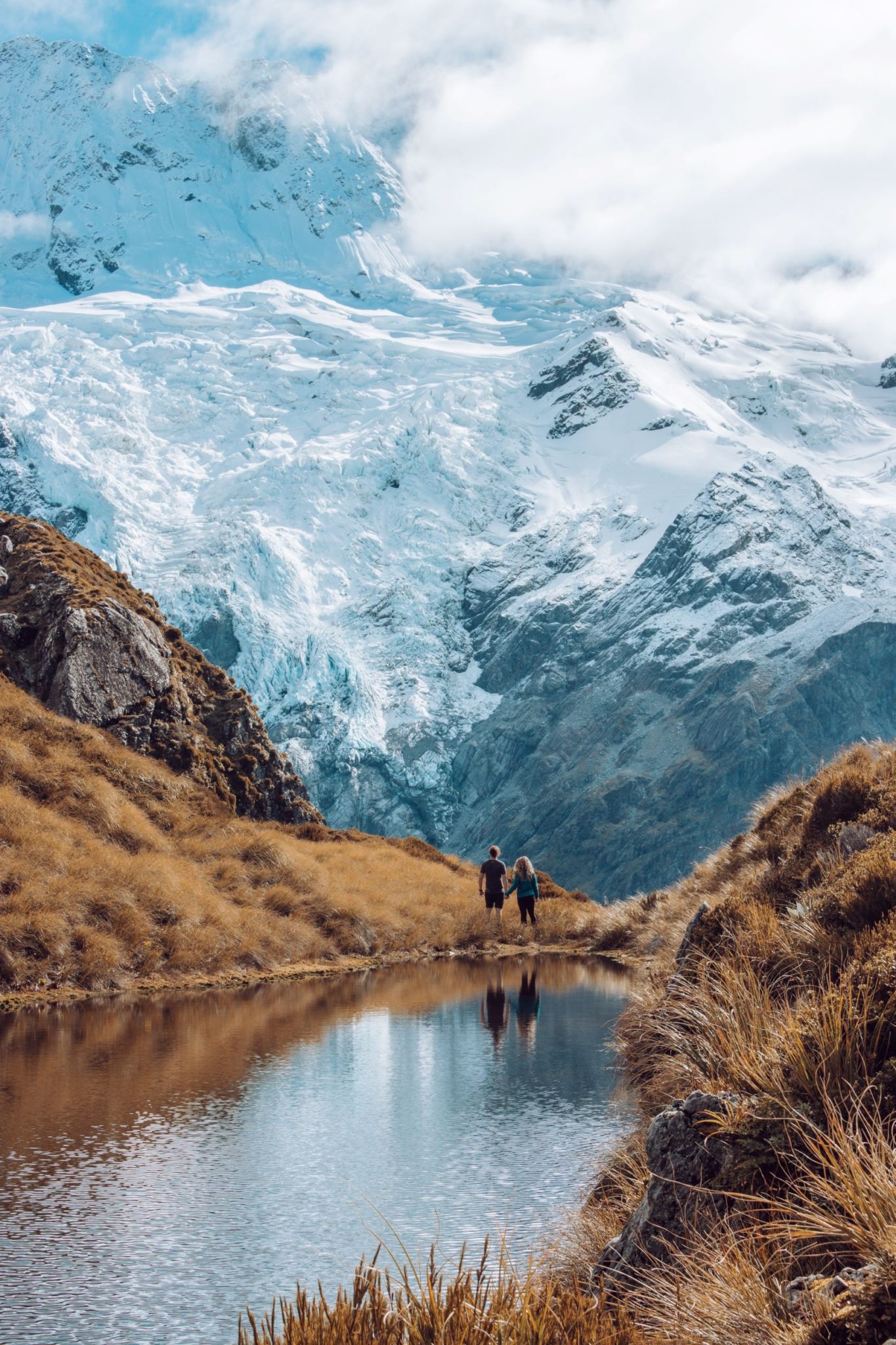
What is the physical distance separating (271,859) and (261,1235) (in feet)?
62.4

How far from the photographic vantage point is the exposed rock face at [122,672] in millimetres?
26734

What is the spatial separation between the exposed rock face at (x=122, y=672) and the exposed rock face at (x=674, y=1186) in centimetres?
2192

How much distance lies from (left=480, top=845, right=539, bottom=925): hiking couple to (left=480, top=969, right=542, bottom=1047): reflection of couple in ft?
17.8

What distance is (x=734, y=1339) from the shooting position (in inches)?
189

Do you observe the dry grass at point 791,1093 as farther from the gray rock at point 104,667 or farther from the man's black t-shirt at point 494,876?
the gray rock at point 104,667

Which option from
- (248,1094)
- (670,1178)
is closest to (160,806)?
(248,1094)

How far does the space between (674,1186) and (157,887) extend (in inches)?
654

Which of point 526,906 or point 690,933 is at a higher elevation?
point 690,933

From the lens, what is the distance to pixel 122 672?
91.6 feet

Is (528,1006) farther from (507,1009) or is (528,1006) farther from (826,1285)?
(826,1285)

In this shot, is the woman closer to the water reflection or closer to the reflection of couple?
the water reflection

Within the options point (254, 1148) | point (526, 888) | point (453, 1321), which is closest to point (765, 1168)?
point (453, 1321)

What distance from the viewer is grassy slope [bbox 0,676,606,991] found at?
19.2 metres

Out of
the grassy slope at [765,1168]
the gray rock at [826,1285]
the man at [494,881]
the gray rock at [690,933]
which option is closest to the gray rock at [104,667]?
the man at [494,881]
